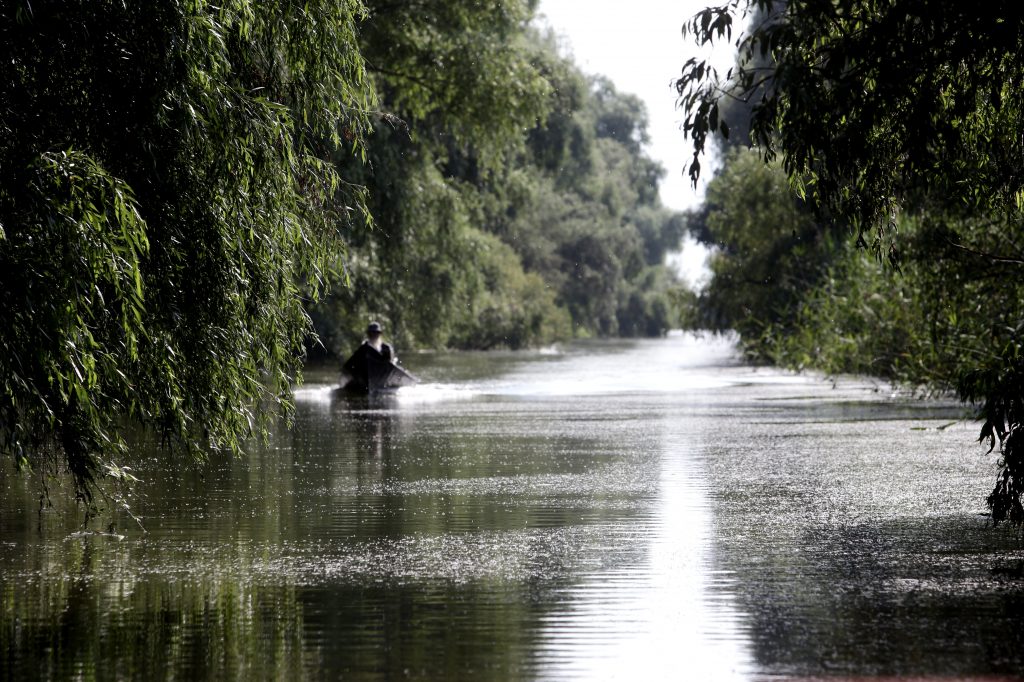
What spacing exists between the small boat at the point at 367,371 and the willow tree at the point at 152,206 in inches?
749

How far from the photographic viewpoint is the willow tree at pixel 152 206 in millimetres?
7988

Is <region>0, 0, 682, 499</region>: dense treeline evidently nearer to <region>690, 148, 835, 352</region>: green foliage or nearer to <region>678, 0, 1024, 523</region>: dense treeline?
<region>678, 0, 1024, 523</region>: dense treeline

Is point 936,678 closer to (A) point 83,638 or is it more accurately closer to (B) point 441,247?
(A) point 83,638

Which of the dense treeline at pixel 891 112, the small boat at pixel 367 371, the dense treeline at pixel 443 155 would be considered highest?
the dense treeline at pixel 443 155

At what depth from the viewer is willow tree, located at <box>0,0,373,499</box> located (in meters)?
7.99

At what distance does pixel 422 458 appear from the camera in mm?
15703

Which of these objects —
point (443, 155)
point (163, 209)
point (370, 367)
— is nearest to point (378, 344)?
point (370, 367)

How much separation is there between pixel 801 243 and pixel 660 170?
157 feet

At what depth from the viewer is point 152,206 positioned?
9594 millimetres

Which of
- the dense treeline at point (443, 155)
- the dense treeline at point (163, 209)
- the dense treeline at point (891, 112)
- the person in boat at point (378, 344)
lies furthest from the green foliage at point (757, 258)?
the dense treeline at point (891, 112)

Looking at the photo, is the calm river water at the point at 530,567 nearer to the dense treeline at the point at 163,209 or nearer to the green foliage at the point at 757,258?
the dense treeline at the point at 163,209

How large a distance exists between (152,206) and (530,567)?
327 cm

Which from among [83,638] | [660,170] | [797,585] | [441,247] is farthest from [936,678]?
[660,170]

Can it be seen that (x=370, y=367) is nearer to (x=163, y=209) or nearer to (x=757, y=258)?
(x=757, y=258)
